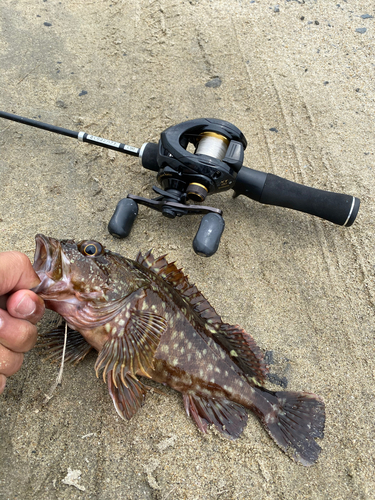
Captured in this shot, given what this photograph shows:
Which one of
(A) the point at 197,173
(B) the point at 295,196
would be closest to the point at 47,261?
(A) the point at 197,173

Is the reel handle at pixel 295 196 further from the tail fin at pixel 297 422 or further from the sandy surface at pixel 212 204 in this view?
the tail fin at pixel 297 422

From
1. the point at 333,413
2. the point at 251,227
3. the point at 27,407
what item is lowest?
the point at 27,407

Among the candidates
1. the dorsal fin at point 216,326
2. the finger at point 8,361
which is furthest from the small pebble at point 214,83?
the finger at point 8,361

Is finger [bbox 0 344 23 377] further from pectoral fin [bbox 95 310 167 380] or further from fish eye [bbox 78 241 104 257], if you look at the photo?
fish eye [bbox 78 241 104 257]

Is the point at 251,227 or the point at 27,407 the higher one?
the point at 251,227

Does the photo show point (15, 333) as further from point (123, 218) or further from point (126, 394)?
point (123, 218)

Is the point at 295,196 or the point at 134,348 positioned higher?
the point at 295,196

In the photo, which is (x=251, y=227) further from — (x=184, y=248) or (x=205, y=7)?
(x=205, y=7)

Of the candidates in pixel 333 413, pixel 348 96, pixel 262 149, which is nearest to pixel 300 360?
→ pixel 333 413
